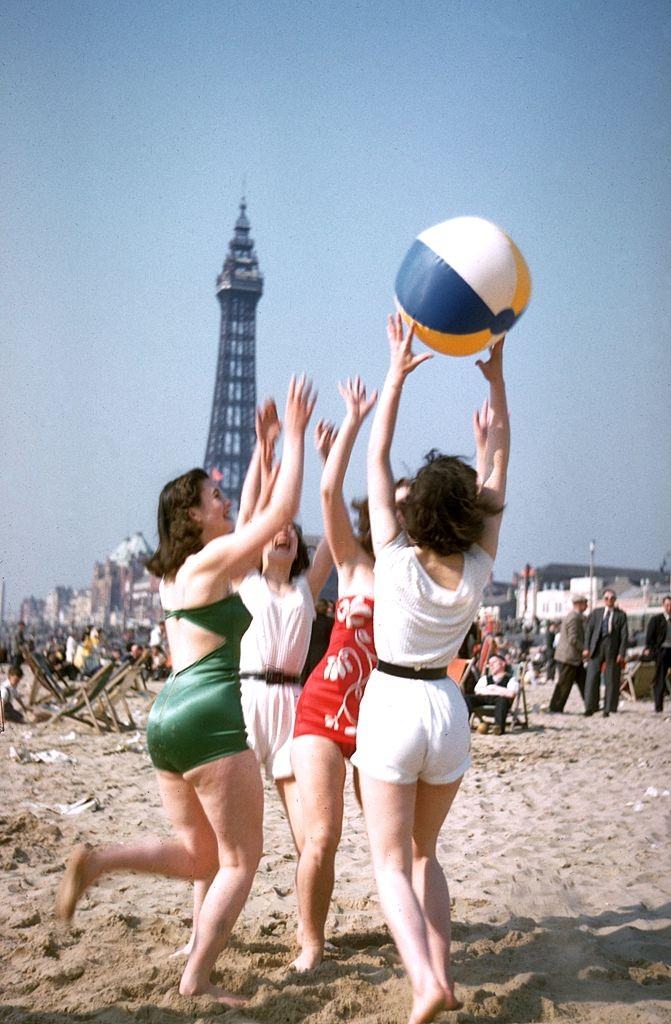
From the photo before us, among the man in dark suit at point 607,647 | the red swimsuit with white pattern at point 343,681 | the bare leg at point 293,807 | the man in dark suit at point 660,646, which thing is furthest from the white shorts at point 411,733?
the man in dark suit at point 660,646

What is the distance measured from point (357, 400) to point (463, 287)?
1.79ft

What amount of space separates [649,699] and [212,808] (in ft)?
52.6

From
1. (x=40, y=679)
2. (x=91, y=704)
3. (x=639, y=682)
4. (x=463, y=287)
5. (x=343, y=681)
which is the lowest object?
(x=639, y=682)

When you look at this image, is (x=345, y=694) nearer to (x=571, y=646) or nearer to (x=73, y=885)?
(x=73, y=885)

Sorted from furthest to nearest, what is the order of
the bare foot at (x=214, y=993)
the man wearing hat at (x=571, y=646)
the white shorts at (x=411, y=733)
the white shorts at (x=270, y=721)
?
the man wearing hat at (x=571, y=646) → the white shorts at (x=270, y=721) → the bare foot at (x=214, y=993) → the white shorts at (x=411, y=733)

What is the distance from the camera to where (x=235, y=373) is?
389 feet

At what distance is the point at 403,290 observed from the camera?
3.80 metres

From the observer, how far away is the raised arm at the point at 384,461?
127 inches

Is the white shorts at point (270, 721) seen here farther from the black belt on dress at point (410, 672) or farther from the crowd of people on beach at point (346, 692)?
the black belt on dress at point (410, 672)

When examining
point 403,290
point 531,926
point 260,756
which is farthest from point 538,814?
point 403,290

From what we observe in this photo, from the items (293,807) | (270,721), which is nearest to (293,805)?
(293,807)

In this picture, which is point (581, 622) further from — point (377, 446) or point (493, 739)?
point (377, 446)

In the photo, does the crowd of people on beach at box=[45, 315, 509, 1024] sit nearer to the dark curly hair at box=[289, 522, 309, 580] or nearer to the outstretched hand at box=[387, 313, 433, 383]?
the outstretched hand at box=[387, 313, 433, 383]

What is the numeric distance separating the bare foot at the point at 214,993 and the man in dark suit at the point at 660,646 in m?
12.0
